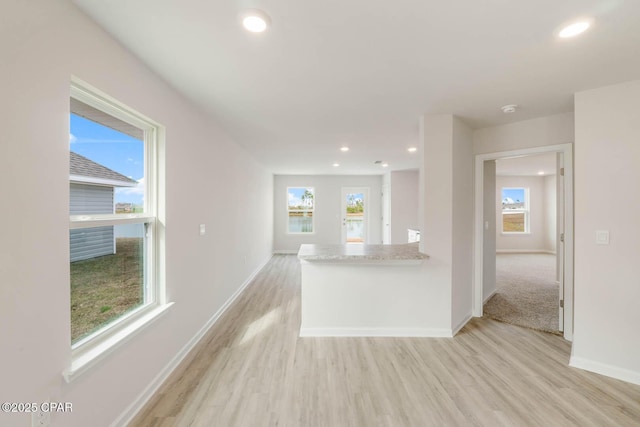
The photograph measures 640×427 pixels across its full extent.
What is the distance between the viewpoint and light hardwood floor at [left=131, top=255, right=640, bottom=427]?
1.72 meters

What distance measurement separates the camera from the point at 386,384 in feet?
6.72

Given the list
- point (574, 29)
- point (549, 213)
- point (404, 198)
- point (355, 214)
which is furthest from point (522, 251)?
point (574, 29)

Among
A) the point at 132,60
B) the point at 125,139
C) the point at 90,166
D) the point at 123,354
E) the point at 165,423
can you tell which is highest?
the point at 132,60

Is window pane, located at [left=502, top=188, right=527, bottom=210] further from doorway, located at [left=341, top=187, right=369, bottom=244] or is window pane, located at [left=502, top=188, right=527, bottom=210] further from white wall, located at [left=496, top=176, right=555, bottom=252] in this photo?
doorway, located at [left=341, top=187, right=369, bottom=244]

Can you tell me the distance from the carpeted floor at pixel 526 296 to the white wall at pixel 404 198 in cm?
226

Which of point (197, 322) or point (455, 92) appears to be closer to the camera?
point (455, 92)

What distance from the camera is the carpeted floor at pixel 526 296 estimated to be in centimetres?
321

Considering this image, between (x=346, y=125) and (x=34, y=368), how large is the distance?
122 inches

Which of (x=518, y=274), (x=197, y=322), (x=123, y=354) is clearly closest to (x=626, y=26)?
(x=123, y=354)

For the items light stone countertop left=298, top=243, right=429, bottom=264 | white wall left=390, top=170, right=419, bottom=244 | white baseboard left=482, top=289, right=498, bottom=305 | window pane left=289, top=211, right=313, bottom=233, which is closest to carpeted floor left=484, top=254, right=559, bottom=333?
white baseboard left=482, top=289, right=498, bottom=305

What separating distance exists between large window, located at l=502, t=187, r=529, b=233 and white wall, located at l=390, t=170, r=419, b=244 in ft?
10.6

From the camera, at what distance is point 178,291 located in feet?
7.63

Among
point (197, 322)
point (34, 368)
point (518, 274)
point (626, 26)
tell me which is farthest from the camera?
point (518, 274)

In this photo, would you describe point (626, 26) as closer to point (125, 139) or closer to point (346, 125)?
point (346, 125)
